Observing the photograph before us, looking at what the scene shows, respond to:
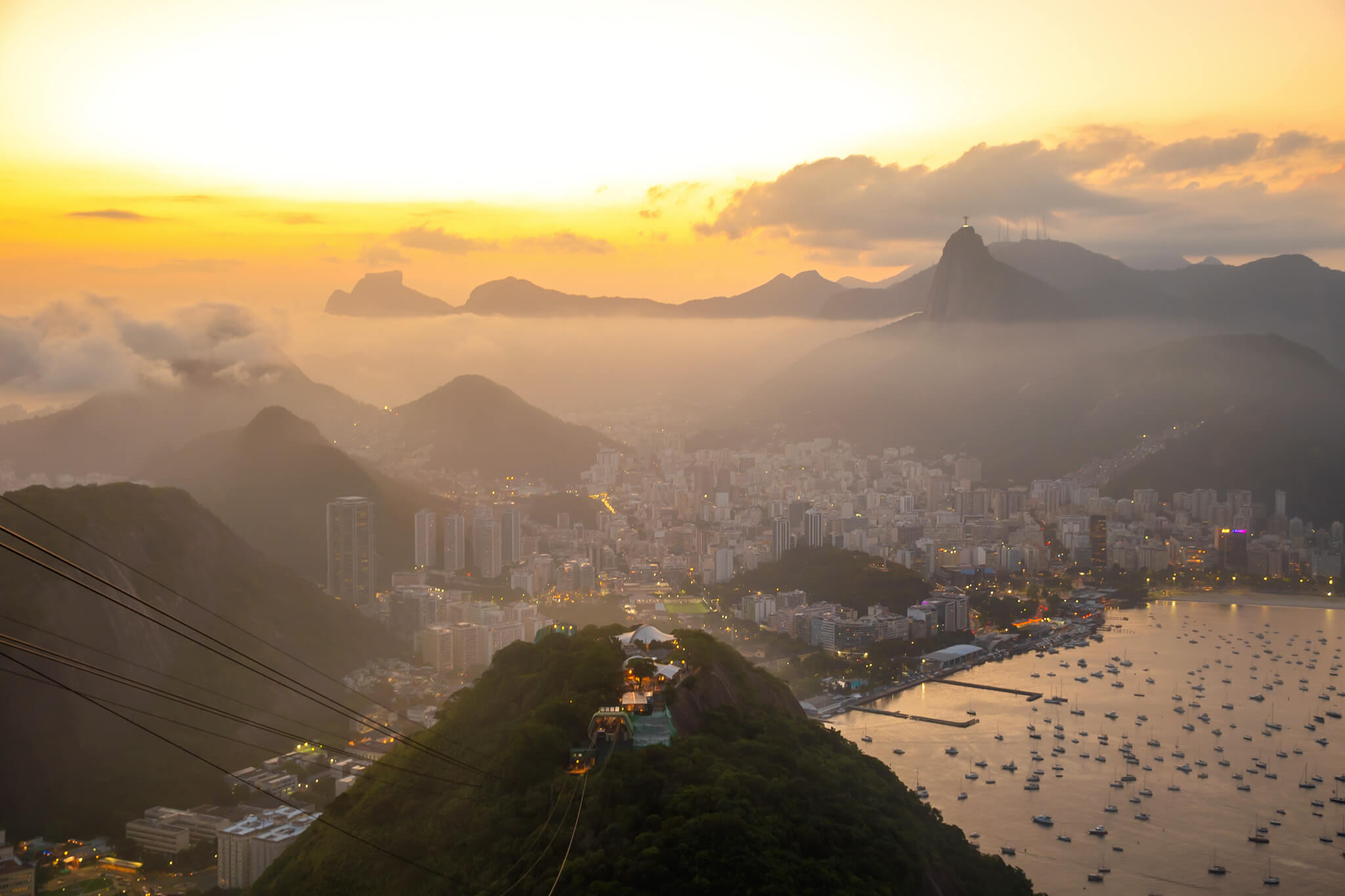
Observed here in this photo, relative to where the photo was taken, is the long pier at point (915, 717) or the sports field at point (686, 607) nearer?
the long pier at point (915, 717)

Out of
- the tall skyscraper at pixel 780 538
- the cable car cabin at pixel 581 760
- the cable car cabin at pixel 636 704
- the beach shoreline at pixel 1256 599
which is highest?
the cable car cabin at pixel 636 704

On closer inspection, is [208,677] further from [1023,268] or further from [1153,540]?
[1023,268]

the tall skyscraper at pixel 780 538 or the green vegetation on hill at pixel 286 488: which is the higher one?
the green vegetation on hill at pixel 286 488

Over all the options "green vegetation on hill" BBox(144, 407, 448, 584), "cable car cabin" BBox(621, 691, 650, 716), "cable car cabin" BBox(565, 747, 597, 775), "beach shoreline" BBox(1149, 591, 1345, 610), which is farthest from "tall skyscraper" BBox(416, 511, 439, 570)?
"beach shoreline" BBox(1149, 591, 1345, 610)

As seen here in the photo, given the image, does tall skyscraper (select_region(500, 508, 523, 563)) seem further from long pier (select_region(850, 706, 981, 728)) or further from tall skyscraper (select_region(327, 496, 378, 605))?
long pier (select_region(850, 706, 981, 728))

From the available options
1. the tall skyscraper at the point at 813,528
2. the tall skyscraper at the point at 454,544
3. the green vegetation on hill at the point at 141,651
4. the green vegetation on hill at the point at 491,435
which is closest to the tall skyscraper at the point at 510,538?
the tall skyscraper at the point at 454,544

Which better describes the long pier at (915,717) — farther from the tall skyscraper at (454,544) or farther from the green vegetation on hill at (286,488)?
the tall skyscraper at (454,544)
